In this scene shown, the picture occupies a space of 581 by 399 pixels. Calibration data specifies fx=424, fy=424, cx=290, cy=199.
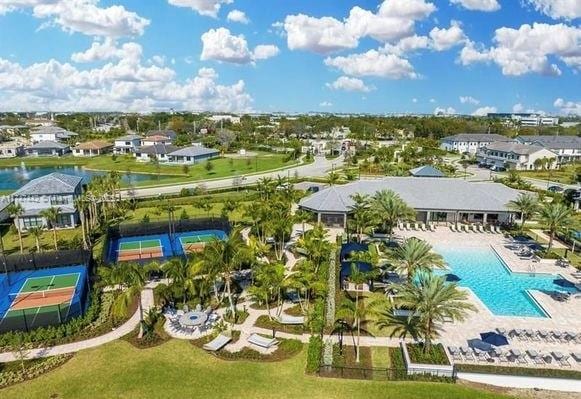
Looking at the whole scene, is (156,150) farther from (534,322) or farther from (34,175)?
(534,322)

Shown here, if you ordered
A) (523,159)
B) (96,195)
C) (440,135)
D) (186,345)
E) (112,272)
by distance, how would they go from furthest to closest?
(440,135), (523,159), (96,195), (112,272), (186,345)

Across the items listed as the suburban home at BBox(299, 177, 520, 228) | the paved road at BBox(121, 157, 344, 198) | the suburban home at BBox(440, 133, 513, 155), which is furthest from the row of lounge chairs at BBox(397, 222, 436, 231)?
the suburban home at BBox(440, 133, 513, 155)

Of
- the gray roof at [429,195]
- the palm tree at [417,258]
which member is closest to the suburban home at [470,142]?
the gray roof at [429,195]

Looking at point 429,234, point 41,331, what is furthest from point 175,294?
point 429,234

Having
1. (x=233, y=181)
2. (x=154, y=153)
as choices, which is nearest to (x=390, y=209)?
(x=233, y=181)

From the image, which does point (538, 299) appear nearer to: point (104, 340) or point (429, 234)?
point (429, 234)

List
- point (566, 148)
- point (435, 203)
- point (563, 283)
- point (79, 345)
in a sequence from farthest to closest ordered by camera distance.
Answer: point (566, 148) < point (435, 203) < point (563, 283) < point (79, 345)
